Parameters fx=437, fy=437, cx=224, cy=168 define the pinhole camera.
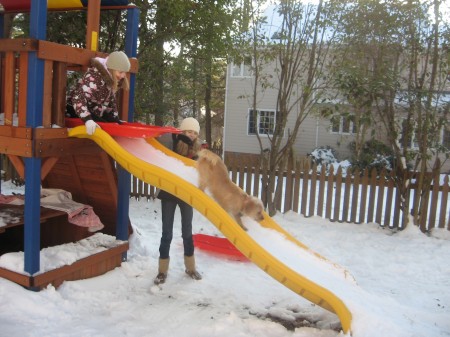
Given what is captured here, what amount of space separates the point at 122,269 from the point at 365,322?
2778 millimetres

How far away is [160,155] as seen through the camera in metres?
4.61

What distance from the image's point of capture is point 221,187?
423cm

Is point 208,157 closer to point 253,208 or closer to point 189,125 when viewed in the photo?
point 189,125

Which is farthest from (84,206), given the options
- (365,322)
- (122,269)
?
(365,322)

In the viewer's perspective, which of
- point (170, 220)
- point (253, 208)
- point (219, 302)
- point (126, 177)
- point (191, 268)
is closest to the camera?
point (219, 302)

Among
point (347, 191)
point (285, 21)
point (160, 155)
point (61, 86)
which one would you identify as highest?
point (285, 21)

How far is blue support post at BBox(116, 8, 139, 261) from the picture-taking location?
5.08 metres

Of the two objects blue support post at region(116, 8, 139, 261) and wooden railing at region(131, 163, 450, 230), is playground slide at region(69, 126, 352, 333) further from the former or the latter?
wooden railing at region(131, 163, 450, 230)

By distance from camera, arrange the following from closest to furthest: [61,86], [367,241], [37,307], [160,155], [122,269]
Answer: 1. [37,307]
2. [61,86]
3. [160,155]
4. [122,269]
5. [367,241]

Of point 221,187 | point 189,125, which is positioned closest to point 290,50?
point 189,125

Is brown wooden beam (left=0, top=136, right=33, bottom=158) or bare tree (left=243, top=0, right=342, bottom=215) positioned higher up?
bare tree (left=243, top=0, right=342, bottom=215)

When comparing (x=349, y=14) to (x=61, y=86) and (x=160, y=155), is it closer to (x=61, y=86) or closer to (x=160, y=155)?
(x=160, y=155)

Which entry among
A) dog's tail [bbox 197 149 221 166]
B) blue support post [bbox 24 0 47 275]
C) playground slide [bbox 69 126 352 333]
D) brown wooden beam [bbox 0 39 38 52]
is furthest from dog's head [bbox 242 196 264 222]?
brown wooden beam [bbox 0 39 38 52]

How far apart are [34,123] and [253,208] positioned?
219 cm
